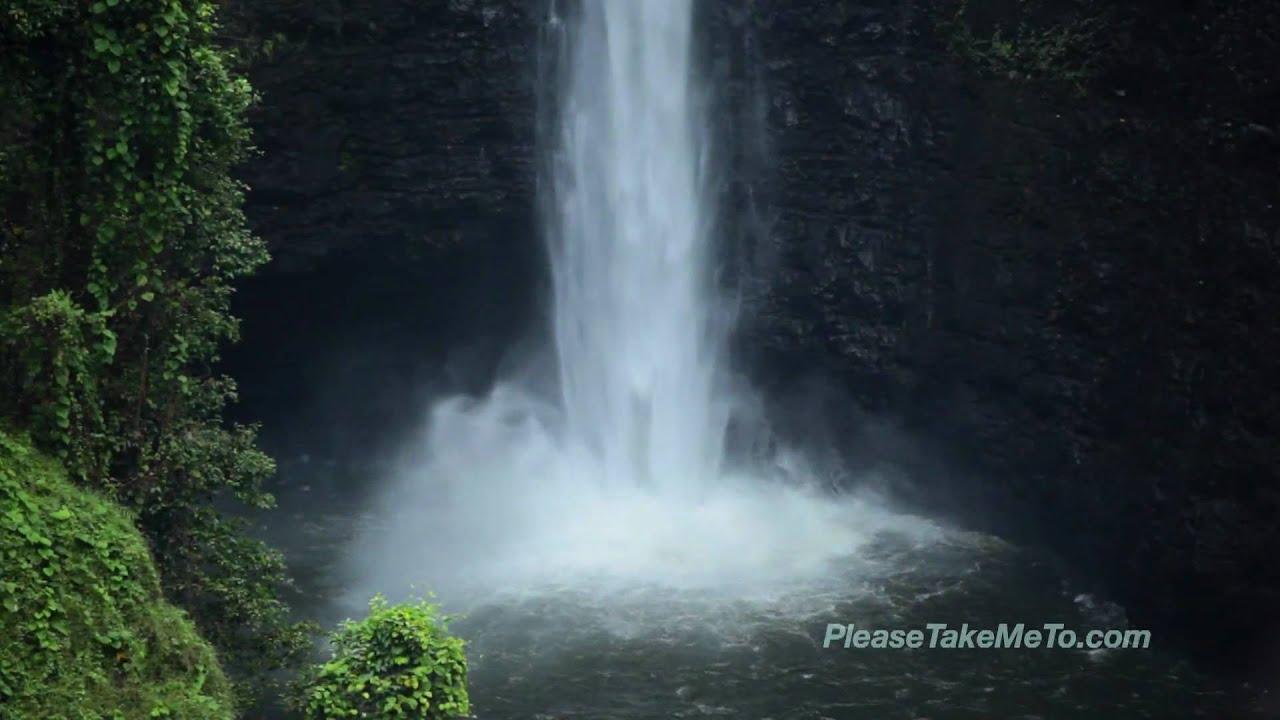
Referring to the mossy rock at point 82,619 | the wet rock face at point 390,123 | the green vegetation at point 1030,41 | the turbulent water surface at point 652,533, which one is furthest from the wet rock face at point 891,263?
the mossy rock at point 82,619

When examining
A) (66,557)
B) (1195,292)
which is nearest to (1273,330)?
(1195,292)

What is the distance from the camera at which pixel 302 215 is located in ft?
84.5

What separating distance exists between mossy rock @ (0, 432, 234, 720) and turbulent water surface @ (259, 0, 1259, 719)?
5391mm

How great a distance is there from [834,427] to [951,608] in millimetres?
6524

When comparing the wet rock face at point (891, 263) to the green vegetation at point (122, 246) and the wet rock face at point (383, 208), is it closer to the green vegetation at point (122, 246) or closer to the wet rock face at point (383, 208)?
the wet rock face at point (383, 208)

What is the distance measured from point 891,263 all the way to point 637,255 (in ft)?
16.8

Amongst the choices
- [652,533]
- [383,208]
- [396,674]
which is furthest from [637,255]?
[396,674]

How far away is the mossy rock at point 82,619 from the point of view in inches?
452

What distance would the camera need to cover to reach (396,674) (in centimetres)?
1302

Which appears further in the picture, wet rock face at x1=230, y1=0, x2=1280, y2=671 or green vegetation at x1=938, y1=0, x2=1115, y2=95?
green vegetation at x1=938, y1=0, x2=1115, y2=95

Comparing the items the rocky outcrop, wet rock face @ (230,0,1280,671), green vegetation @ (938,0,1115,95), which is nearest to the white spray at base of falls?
wet rock face @ (230,0,1280,671)

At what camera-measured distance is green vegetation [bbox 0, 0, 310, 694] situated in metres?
13.3

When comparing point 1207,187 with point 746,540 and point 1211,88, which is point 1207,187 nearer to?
point 1211,88

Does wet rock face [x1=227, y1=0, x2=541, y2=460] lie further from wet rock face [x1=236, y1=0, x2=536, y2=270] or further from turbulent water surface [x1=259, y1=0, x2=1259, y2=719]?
turbulent water surface [x1=259, y1=0, x2=1259, y2=719]
